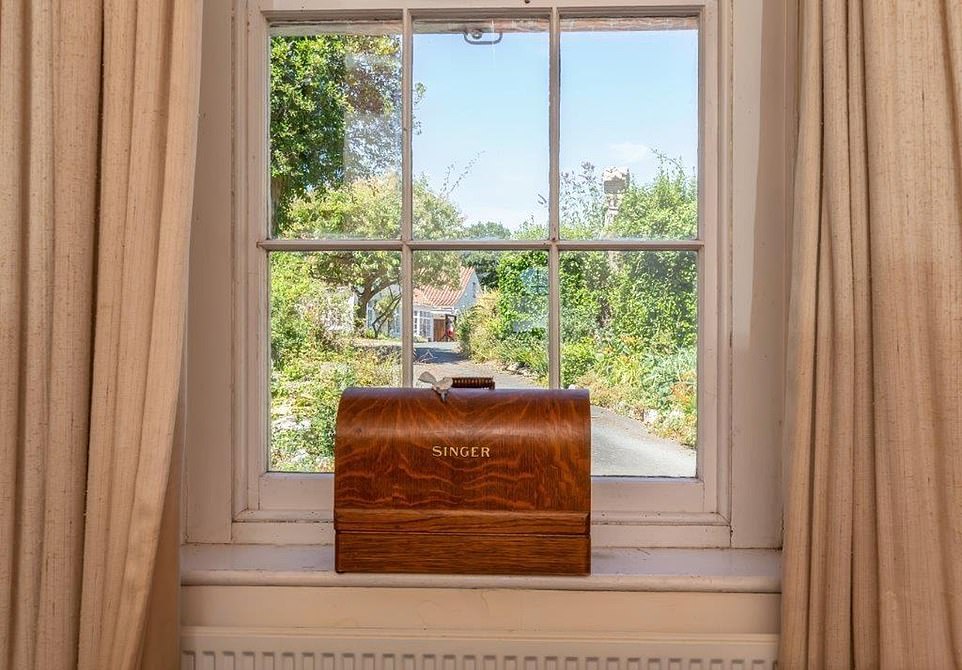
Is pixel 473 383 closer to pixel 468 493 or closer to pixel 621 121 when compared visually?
pixel 468 493

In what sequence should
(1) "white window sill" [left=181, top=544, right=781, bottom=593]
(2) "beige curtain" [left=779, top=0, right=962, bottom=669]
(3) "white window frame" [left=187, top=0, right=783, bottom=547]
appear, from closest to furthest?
(2) "beige curtain" [left=779, top=0, right=962, bottom=669]
(1) "white window sill" [left=181, top=544, right=781, bottom=593]
(3) "white window frame" [left=187, top=0, right=783, bottom=547]

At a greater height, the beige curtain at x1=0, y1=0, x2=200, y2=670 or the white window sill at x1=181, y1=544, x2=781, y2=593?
the beige curtain at x1=0, y1=0, x2=200, y2=670

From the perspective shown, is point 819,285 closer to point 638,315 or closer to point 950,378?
point 950,378

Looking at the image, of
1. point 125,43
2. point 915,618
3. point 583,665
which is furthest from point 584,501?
point 125,43

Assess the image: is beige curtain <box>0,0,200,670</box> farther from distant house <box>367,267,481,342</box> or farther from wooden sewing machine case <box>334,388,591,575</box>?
distant house <box>367,267,481,342</box>

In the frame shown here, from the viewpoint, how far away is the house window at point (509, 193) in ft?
4.82

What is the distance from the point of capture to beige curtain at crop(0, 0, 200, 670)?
1.14 m

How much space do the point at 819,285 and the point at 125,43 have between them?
1.14 m

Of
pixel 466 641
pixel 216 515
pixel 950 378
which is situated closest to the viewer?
pixel 950 378

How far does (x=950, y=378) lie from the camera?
1106 millimetres

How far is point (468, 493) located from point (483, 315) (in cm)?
42

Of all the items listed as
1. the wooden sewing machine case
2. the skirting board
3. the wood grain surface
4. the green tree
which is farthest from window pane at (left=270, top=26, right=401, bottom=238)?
the skirting board

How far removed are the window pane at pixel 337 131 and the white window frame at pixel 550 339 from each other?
3cm

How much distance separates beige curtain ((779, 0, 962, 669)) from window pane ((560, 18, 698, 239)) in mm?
307
